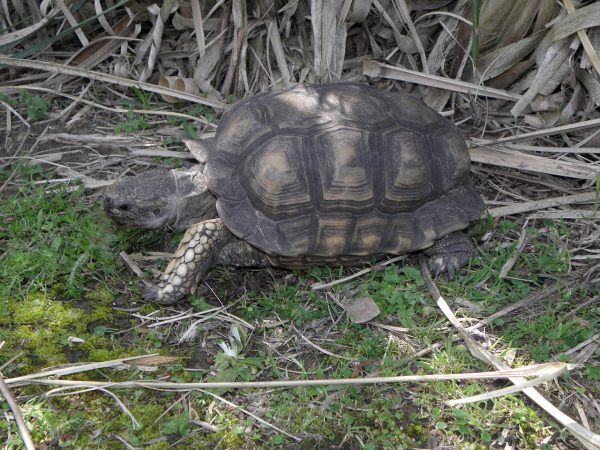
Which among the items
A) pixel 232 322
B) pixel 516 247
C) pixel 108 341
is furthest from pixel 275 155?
pixel 516 247

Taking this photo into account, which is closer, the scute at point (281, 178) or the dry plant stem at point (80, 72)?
the scute at point (281, 178)

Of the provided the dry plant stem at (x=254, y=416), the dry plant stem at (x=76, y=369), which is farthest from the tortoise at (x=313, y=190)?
the dry plant stem at (x=254, y=416)

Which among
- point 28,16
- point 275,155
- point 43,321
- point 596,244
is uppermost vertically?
point 28,16

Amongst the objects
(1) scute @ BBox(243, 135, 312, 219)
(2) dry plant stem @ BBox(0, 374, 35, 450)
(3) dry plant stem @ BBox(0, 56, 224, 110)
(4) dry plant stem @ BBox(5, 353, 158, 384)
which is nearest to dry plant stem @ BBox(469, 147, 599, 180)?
(1) scute @ BBox(243, 135, 312, 219)

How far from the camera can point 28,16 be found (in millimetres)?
5488

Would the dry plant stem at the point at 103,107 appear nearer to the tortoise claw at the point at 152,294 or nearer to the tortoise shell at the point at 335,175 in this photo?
the tortoise shell at the point at 335,175

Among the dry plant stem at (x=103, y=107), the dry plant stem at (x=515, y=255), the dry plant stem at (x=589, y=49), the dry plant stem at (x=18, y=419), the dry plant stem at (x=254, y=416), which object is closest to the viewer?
the dry plant stem at (x=18, y=419)

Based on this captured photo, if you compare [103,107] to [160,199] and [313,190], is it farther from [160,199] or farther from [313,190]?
[313,190]

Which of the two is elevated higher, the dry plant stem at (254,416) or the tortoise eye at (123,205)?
the tortoise eye at (123,205)

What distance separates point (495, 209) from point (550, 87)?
3.67 feet

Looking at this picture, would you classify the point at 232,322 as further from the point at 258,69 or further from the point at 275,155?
the point at 258,69

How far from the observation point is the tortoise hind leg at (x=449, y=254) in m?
3.89

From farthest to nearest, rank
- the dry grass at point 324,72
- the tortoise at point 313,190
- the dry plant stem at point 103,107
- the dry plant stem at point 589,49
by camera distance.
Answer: the dry plant stem at point 103,107, the dry grass at point 324,72, the dry plant stem at point 589,49, the tortoise at point 313,190

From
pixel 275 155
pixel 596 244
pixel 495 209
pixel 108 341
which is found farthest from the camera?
pixel 495 209
